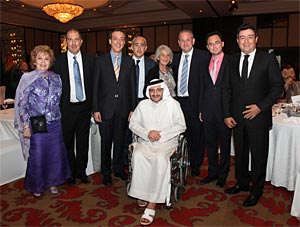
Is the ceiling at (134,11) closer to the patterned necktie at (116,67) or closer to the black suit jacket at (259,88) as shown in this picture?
the patterned necktie at (116,67)

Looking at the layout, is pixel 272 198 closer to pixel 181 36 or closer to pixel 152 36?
pixel 181 36

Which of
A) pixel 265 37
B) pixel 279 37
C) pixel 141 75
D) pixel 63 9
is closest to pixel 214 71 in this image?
pixel 141 75

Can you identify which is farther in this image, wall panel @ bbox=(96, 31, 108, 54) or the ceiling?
wall panel @ bbox=(96, 31, 108, 54)

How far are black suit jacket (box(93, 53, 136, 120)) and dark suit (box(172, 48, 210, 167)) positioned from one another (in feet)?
2.11

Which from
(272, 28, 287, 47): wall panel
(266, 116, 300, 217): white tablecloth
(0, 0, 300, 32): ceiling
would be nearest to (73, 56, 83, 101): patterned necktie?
(266, 116, 300, 217): white tablecloth

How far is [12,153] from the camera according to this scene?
12.1 feet

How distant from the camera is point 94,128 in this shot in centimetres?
396

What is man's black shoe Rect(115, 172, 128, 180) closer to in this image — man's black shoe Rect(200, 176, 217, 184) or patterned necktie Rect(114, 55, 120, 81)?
man's black shoe Rect(200, 176, 217, 184)

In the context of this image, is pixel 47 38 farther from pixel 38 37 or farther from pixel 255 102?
pixel 255 102

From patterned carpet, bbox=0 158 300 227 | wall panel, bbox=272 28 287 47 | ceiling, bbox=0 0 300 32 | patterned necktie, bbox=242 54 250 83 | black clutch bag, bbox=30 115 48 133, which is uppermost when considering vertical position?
ceiling, bbox=0 0 300 32

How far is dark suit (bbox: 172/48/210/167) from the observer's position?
11.4ft

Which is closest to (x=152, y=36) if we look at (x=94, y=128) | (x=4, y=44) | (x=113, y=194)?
(x=4, y=44)

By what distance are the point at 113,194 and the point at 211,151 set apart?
1214 millimetres

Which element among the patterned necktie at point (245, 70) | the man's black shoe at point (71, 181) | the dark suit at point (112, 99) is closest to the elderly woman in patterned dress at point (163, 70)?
the dark suit at point (112, 99)
